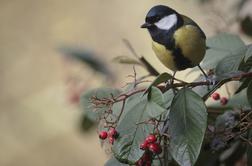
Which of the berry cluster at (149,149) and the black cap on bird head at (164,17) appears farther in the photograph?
the black cap on bird head at (164,17)

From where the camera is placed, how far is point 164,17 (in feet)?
3.96

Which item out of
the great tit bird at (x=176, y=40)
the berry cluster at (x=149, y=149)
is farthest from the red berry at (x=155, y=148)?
the great tit bird at (x=176, y=40)

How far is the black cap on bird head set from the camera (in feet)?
3.96

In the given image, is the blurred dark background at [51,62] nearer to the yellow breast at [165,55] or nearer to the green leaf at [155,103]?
the yellow breast at [165,55]

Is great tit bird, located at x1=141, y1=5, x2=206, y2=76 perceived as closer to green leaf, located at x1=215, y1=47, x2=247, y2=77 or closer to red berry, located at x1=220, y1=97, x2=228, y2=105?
green leaf, located at x1=215, y1=47, x2=247, y2=77

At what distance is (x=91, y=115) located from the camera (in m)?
1.33

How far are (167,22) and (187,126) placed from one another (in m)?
0.26

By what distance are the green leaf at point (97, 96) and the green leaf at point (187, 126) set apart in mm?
189

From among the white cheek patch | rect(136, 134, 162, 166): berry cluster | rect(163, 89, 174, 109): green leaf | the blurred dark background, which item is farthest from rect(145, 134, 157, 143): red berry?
the blurred dark background

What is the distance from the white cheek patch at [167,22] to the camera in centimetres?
121

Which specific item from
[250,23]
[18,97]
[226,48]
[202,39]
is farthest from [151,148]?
[18,97]

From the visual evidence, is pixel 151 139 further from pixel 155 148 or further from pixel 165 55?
pixel 165 55

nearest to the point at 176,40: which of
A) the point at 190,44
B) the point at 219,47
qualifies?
the point at 190,44

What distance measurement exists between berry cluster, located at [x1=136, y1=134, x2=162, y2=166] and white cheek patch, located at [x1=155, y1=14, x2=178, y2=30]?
26 centimetres
